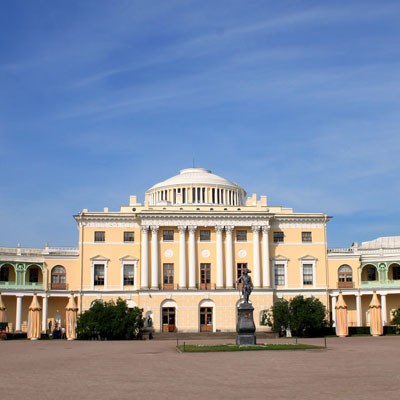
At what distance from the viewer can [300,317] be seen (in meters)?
58.2

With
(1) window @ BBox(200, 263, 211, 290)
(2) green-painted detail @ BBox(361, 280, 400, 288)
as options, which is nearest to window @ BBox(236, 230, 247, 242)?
(1) window @ BBox(200, 263, 211, 290)

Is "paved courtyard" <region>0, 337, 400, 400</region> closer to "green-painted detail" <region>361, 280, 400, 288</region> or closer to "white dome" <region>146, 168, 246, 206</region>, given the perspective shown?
"green-painted detail" <region>361, 280, 400, 288</region>

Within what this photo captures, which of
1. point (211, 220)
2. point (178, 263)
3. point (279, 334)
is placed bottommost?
point (279, 334)

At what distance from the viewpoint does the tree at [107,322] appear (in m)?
55.1

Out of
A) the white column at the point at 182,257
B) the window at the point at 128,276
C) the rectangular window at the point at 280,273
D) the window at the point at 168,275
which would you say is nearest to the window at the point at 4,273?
the window at the point at 128,276

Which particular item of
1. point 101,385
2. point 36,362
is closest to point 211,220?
point 36,362

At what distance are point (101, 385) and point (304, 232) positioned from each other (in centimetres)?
5292

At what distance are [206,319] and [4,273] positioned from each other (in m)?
22.6

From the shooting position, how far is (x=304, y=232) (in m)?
71.3

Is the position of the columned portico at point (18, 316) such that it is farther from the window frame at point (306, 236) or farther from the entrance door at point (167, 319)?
the window frame at point (306, 236)

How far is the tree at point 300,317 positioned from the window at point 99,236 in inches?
774

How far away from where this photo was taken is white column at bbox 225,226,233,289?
222 ft

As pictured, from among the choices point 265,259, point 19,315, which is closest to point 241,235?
point 265,259

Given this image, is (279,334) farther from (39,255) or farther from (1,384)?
(1,384)
